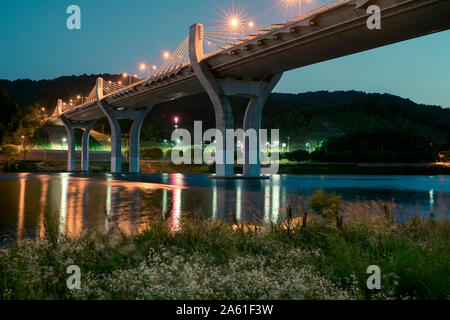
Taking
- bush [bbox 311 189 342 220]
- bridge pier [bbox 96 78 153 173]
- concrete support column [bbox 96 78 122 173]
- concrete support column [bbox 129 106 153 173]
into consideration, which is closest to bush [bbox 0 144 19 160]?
concrete support column [bbox 96 78 122 173]

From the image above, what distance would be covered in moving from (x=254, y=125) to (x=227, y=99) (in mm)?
4396

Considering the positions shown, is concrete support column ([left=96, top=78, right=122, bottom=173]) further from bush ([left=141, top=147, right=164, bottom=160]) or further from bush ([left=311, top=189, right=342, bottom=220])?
bush ([left=311, top=189, right=342, bottom=220])

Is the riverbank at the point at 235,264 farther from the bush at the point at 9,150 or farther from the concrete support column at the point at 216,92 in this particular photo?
the bush at the point at 9,150

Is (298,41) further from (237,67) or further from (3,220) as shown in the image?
(3,220)

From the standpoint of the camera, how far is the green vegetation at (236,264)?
472cm

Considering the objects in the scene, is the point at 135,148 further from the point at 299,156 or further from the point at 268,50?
the point at 268,50

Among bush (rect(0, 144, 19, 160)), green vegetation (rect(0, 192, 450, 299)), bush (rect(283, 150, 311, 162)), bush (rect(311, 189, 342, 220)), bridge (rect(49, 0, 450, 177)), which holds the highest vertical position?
bridge (rect(49, 0, 450, 177))

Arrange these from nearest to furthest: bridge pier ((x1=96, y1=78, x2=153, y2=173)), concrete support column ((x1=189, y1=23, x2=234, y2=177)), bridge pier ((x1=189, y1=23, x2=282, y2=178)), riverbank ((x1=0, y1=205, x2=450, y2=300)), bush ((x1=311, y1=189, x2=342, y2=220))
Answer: riverbank ((x1=0, y1=205, x2=450, y2=300)), bush ((x1=311, y1=189, x2=342, y2=220)), concrete support column ((x1=189, y1=23, x2=234, y2=177)), bridge pier ((x1=189, y1=23, x2=282, y2=178)), bridge pier ((x1=96, y1=78, x2=153, y2=173))

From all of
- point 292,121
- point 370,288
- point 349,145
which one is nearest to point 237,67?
point 370,288

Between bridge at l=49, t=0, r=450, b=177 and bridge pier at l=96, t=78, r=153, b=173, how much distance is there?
8.80m

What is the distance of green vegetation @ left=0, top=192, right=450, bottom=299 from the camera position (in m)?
4.72

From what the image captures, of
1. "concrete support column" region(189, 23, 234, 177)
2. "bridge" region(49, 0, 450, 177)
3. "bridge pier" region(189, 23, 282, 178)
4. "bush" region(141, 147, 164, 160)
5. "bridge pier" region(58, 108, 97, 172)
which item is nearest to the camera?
"bridge" region(49, 0, 450, 177)

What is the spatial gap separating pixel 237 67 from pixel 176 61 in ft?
40.7

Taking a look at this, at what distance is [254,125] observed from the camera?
47.0 metres
